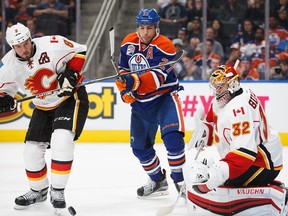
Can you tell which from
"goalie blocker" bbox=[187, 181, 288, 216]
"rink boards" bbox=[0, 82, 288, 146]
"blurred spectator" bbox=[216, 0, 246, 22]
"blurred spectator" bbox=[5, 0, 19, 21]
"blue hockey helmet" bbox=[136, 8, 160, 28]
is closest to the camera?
"goalie blocker" bbox=[187, 181, 288, 216]

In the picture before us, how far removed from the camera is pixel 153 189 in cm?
532

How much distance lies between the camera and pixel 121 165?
6605 mm

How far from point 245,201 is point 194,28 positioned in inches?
184

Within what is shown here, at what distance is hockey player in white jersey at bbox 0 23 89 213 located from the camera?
15.1 feet

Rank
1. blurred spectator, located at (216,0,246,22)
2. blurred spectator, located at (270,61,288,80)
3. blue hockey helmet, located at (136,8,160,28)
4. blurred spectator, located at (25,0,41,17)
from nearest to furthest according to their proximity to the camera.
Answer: blue hockey helmet, located at (136,8,160,28)
blurred spectator, located at (270,61,288,80)
blurred spectator, located at (216,0,246,22)
blurred spectator, located at (25,0,41,17)

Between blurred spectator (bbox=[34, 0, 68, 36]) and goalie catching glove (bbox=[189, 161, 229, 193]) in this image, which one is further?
blurred spectator (bbox=[34, 0, 68, 36])

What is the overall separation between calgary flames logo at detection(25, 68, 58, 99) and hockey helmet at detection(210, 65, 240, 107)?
3.71ft

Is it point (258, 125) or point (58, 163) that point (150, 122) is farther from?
point (258, 125)

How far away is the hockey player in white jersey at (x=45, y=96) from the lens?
459 centimetres

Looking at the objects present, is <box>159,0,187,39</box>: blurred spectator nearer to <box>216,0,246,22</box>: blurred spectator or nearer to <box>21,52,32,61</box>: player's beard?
<box>216,0,246,22</box>: blurred spectator

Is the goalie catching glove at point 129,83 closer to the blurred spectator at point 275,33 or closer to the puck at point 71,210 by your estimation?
the puck at point 71,210

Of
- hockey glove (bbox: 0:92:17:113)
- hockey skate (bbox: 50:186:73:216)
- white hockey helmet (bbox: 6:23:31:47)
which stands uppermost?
white hockey helmet (bbox: 6:23:31:47)

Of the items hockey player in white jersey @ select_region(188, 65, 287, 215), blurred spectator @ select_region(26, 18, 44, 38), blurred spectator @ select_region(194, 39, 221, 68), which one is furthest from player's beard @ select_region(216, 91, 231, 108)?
blurred spectator @ select_region(26, 18, 44, 38)

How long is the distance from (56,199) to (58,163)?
0.23 metres
